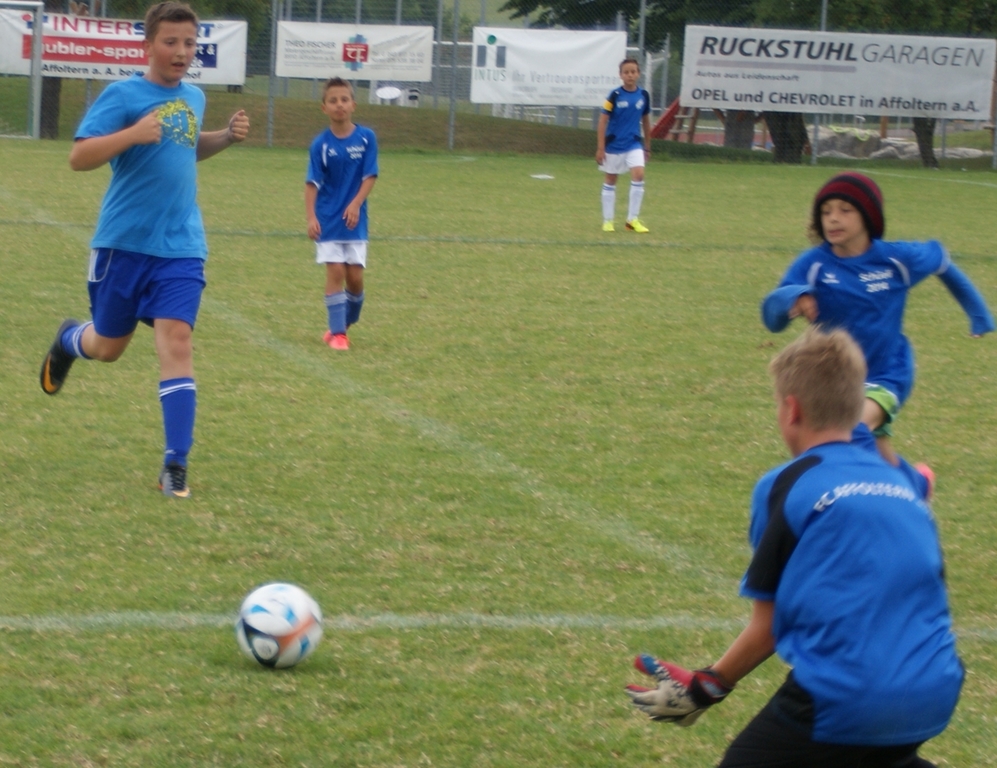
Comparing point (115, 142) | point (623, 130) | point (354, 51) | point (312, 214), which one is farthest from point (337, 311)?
point (354, 51)

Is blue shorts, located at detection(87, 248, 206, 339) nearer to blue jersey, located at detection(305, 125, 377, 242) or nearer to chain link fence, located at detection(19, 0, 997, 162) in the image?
blue jersey, located at detection(305, 125, 377, 242)

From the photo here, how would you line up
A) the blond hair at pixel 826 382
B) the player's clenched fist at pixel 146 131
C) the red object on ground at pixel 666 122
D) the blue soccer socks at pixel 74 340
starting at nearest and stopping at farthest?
the blond hair at pixel 826 382 → the player's clenched fist at pixel 146 131 → the blue soccer socks at pixel 74 340 → the red object on ground at pixel 666 122

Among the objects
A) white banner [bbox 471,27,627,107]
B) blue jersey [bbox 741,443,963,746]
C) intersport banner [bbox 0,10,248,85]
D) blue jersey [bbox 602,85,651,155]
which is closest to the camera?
blue jersey [bbox 741,443,963,746]

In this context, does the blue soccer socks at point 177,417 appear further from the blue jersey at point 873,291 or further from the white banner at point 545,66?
the white banner at point 545,66

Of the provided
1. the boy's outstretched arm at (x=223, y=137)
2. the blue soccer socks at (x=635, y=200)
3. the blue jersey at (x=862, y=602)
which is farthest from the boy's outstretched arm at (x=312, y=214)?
the blue soccer socks at (x=635, y=200)

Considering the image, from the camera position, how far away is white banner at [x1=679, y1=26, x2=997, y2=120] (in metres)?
24.2

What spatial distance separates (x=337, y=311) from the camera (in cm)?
804

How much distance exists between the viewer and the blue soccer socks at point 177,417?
16.8ft

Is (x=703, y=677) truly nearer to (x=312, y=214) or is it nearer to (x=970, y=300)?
(x=970, y=300)

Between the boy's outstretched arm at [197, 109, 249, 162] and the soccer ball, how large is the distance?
2.41 metres

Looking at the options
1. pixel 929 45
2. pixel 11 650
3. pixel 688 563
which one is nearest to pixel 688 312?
pixel 688 563

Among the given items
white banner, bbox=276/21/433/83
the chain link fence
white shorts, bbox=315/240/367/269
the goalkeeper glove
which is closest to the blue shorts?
white shorts, bbox=315/240/367/269

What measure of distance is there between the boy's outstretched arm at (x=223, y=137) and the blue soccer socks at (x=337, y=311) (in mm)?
2417

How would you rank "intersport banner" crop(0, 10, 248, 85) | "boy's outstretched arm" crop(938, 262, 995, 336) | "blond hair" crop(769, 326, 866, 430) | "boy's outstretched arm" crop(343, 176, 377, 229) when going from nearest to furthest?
"blond hair" crop(769, 326, 866, 430) → "boy's outstretched arm" crop(938, 262, 995, 336) → "boy's outstretched arm" crop(343, 176, 377, 229) → "intersport banner" crop(0, 10, 248, 85)
